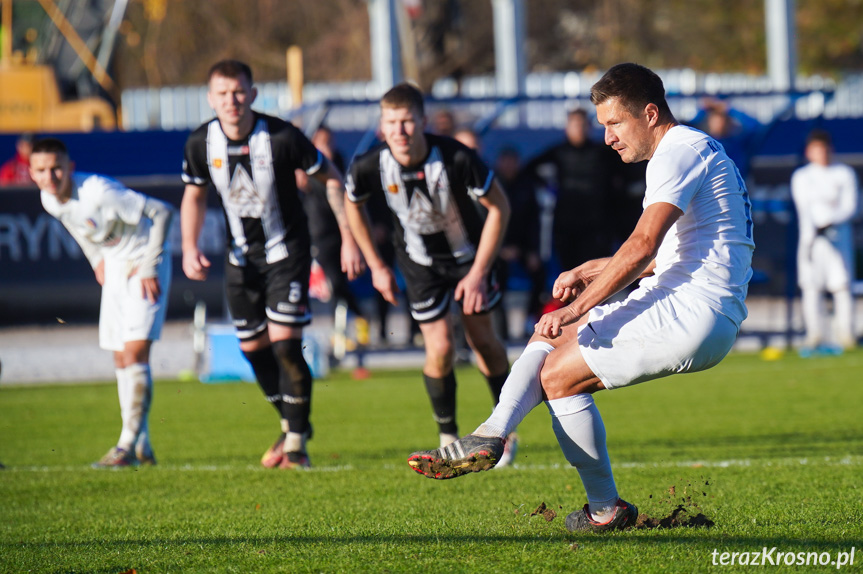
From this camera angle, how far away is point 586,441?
456 centimetres

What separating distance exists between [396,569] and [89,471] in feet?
11.4

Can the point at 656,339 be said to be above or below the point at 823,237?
above

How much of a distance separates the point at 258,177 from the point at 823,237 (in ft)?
28.7

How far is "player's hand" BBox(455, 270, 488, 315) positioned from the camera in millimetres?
6582

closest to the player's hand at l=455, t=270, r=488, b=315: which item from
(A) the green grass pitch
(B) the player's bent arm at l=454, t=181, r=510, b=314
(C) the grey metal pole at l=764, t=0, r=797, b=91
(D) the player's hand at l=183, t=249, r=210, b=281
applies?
(B) the player's bent arm at l=454, t=181, r=510, b=314

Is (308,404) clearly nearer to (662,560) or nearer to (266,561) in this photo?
(266,561)

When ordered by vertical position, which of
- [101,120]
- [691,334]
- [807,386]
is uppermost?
[101,120]

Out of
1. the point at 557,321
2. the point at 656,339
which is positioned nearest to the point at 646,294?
A: the point at 656,339

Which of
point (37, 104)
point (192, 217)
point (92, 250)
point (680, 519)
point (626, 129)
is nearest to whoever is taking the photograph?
point (626, 129)

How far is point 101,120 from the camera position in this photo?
2567cm

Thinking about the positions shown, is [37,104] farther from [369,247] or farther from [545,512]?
[545,512]

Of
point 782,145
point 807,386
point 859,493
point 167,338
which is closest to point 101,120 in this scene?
point 167,338

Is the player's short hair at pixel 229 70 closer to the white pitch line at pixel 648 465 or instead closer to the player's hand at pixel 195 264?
the player's hand at pixel 195 264

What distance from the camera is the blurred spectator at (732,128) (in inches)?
530
